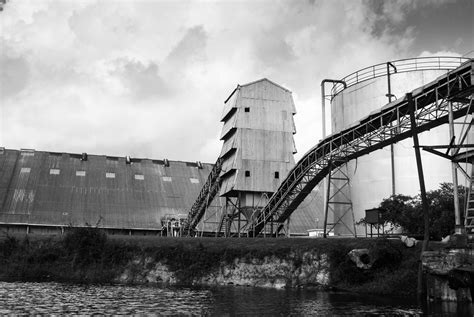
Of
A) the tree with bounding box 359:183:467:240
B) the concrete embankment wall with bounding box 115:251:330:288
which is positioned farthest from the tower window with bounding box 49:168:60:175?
the tree with bounding box 359:183:467:240

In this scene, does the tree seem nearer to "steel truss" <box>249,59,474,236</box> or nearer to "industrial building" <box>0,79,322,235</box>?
"steel truss" <box>249,59,474,236</box>

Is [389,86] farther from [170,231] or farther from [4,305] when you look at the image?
[170,231]

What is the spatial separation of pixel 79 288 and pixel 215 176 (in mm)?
27772

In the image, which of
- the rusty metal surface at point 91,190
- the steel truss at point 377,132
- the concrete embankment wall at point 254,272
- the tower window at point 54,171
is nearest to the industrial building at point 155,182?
the tower window at point 54,171

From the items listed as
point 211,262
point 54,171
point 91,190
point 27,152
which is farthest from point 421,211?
point 27,152

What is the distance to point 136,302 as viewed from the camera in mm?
21859

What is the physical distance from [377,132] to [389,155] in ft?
23.1

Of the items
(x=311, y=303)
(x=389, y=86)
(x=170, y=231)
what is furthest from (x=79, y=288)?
(x=170, y=231)

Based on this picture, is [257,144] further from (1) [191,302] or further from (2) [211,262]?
(1) [191,302]

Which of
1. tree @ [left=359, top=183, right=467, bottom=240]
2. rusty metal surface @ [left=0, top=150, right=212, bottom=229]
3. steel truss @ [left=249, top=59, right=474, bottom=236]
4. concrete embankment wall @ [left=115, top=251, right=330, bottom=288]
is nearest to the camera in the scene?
steel truss @ [left=249, top=59, right=474, bottom=236]

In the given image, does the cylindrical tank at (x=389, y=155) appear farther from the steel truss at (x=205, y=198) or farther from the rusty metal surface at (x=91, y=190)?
the rusty metal surface at (x=91, y=190)

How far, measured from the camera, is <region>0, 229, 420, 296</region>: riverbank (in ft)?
87.0

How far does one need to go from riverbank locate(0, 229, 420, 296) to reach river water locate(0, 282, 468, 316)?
1868 mm

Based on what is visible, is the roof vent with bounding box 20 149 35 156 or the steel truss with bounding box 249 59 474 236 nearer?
the steel truss with bounding box 249 59 474 236
